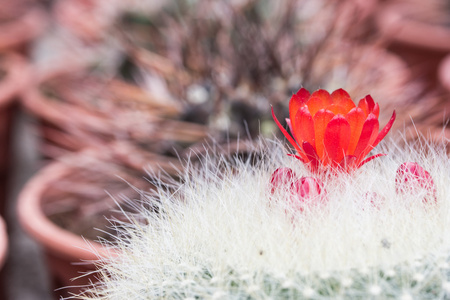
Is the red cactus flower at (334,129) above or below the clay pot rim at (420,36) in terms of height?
below

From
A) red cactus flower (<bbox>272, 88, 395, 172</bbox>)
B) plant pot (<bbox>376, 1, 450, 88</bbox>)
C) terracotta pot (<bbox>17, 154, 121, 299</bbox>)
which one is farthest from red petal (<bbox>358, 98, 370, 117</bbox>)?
plant pot (<bbox>376, 1, 450, 88</bbox>)

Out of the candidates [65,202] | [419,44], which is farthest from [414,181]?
[419,44]

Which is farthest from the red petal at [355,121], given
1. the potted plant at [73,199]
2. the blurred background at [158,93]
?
the potted plant at [73,199]

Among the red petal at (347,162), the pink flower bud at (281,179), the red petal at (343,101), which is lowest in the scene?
the pink flower bud at (281,179)

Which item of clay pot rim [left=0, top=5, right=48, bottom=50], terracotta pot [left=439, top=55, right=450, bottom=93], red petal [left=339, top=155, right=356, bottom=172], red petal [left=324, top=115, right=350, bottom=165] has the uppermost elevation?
terracotta pot [left=439, top=55, right=450, bottom=93]

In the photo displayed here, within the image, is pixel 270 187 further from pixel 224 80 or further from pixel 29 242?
pixel 29 242

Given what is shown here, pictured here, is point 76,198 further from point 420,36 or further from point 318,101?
point 420,36

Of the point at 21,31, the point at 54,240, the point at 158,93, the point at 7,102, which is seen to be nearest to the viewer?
the point at 54,240

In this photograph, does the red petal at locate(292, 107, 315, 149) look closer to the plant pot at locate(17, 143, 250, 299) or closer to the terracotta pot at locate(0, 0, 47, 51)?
the plant pot at locate(17, 143, 250, 299)

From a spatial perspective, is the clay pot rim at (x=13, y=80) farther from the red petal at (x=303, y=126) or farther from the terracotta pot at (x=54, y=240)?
the red petal at (x=303, y=126)
